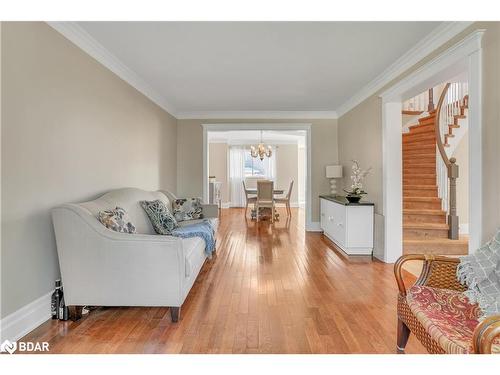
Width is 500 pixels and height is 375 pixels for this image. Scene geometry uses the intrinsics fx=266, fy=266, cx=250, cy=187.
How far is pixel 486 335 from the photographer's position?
37.9 inches

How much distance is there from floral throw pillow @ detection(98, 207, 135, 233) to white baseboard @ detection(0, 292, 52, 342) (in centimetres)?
74

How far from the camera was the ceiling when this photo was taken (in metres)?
2.42

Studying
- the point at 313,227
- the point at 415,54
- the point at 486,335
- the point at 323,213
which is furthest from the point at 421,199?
the point at 486,335

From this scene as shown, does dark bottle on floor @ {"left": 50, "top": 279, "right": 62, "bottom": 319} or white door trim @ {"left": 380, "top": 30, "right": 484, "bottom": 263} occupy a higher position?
white door trim @ {"left": 380, "top": 30, "right": 484, "bottom": 263}

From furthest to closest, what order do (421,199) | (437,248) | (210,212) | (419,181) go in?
(419,181)
(421,199)
(210,212)
(437,248)

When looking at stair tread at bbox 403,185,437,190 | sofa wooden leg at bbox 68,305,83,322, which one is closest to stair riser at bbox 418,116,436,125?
stair tread at bbox 403,185,437,190

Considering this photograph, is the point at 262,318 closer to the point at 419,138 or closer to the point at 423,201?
the point at 423,201

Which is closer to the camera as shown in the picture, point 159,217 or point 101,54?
point 101,54

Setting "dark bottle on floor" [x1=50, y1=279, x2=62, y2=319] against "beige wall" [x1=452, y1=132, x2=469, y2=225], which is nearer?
"dark bottle on floor" [x1=50, y1=279, x2=62, y2=319]

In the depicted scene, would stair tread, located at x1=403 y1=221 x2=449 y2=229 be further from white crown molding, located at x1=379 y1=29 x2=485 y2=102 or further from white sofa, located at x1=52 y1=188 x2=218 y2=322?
white sofa, located at x1=52 y1=188 x2=218 y2=322

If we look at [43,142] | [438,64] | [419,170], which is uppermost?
[438,64]

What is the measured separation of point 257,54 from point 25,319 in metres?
3.10
